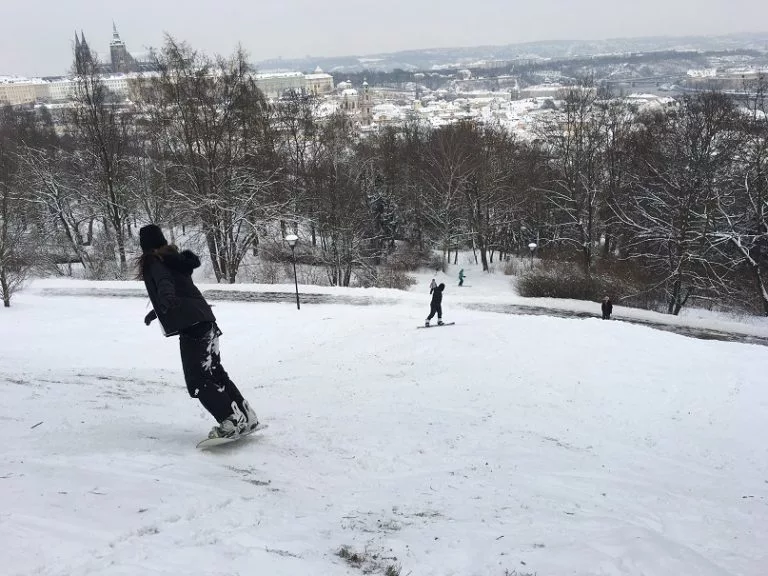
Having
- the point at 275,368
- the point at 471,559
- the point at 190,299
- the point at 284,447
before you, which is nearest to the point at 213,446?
the point at 284,447

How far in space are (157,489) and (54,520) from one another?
939 mm

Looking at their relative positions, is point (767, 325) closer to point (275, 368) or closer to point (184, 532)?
point (275, 368)

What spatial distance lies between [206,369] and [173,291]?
1029mm

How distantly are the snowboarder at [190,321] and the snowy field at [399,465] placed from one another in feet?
1.54

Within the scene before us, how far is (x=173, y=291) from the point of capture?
5.56 m

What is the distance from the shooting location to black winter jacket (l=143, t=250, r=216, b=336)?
18.2 ft

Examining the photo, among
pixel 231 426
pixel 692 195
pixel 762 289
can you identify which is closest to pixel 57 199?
pixel 231 426

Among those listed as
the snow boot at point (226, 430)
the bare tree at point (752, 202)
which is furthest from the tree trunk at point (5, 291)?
the bare tree at point (752, 202)

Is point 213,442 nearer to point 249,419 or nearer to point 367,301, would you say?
point 249,419

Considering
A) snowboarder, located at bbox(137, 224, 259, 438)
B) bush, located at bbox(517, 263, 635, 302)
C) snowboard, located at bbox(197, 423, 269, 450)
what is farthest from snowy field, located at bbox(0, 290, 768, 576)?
bush, located at bbox(517, 263, 635, 302)

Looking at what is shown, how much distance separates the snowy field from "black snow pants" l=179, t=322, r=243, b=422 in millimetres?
553

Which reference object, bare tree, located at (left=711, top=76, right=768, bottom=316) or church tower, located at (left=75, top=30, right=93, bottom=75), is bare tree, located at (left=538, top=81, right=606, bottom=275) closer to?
bare tree, located at (left=711, top=76, right=768, bottom=316)

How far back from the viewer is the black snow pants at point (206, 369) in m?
5.95

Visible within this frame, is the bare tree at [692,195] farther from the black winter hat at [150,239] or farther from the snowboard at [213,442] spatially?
the black winter hat at [150,239]
